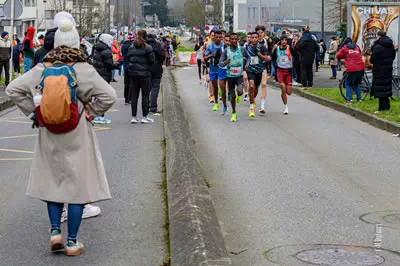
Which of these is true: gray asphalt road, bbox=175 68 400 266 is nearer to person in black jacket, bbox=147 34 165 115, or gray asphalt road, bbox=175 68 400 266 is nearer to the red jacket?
person in black jacket, bbox=147 34 165 115

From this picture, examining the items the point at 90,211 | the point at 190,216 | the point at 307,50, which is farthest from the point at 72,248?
the point at 307,50

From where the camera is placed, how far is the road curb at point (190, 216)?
6.20 m

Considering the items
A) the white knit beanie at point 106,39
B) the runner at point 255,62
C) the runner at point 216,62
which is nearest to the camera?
the white knit beanie at point 106,39

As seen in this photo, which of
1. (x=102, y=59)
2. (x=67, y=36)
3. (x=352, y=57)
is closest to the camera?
(x=67, y=36)

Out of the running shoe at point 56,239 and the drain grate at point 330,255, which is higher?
the running shoe at point 56,239

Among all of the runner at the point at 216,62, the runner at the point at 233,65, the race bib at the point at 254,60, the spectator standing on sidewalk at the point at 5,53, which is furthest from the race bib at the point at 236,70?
the spectator standing on sidewalk at the point at 5,53

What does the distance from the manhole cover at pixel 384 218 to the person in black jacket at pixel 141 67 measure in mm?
8880

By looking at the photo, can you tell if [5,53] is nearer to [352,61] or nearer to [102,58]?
[352,61]

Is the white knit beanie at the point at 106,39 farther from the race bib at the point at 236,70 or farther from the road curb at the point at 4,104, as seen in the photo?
the road curb at the point at 4,104

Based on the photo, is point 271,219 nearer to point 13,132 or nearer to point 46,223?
point 46,223

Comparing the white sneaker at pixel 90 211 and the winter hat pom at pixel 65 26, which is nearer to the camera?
the winter hat pom at pixel 65 26

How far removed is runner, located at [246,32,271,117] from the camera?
61.7 feet

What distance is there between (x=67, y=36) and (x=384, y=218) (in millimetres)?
3570

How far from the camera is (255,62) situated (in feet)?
62.3
